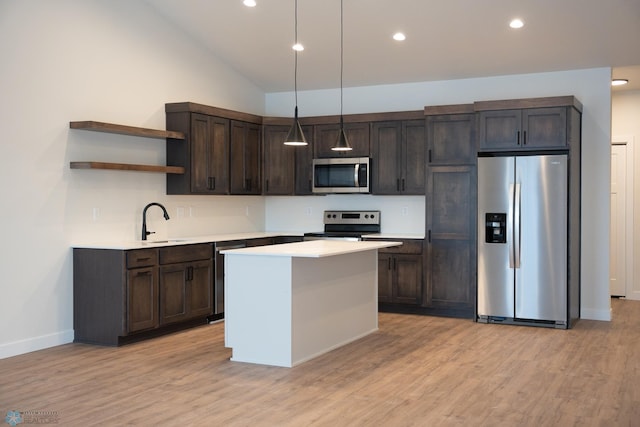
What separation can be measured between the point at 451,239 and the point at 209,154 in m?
2.78

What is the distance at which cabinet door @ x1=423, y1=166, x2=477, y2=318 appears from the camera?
7.34 meters

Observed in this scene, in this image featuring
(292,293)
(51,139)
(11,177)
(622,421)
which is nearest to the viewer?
(622,421)

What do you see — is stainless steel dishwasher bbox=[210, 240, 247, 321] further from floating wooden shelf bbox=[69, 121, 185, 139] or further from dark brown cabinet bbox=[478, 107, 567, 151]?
dark brown cabinet bbox=[478, 107, 567, 151]

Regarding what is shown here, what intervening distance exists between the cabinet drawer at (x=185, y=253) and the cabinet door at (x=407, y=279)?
2114 mm

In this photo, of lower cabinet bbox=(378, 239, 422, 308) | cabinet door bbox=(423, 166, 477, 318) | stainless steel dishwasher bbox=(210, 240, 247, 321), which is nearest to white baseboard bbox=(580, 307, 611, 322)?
cabinet door bbox=(423, 166, 477, 318)

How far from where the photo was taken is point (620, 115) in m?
8.92

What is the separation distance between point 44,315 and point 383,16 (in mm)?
4166

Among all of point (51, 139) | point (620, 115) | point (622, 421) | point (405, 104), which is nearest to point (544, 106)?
point (405, 104)

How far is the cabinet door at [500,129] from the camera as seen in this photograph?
7012 millimetres

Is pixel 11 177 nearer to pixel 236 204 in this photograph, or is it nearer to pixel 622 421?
pixel 236 204

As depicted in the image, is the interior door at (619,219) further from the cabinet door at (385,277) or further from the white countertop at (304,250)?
the white countertop at (304,250)

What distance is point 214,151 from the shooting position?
749 cm

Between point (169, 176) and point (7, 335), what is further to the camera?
point (169, 176)

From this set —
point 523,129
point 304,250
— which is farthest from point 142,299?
point 523,129
